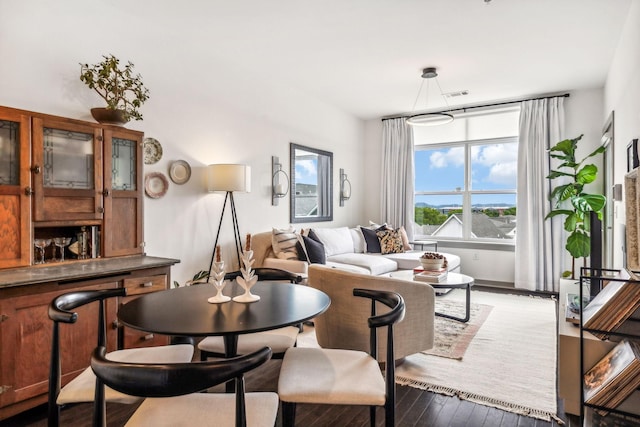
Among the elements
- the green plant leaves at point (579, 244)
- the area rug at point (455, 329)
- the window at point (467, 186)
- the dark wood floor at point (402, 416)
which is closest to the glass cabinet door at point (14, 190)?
the dark wood floor at point (402, 416)

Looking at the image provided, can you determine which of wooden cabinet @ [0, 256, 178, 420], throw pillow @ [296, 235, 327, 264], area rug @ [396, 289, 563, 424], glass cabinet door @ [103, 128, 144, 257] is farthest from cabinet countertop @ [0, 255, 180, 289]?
area rug @ [396, 289, 563, 424]

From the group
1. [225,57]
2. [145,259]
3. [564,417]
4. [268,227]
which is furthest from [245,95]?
[564,417]

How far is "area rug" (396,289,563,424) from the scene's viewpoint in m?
2.40

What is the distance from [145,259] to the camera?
2.88 metres

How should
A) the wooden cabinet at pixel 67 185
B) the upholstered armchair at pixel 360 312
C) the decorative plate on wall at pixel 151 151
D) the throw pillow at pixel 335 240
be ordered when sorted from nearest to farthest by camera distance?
the wooden cabinet at pixel 67 185 < the upholstered armchair at pixel 360 312 < the decorative plate on wall at pixel 151 151 < the throw pillow at pixel 335 240

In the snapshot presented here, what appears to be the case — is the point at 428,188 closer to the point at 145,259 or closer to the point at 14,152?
the point at 145,259

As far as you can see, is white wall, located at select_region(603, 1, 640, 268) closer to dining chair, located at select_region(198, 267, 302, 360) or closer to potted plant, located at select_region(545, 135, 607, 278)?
potted plant, located at select_region(545, 135, 607, 278)

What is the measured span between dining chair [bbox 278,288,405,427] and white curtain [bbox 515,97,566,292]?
4.45 meters

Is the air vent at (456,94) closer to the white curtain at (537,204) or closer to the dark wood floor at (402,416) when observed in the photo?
the white curtain at (537,204)

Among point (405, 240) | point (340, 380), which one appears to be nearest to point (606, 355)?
point (340, 380)

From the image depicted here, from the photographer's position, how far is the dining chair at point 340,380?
1497 mm

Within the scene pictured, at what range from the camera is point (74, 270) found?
2.35m

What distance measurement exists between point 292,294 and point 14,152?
73.4 inches

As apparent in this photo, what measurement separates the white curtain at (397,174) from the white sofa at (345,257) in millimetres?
859
